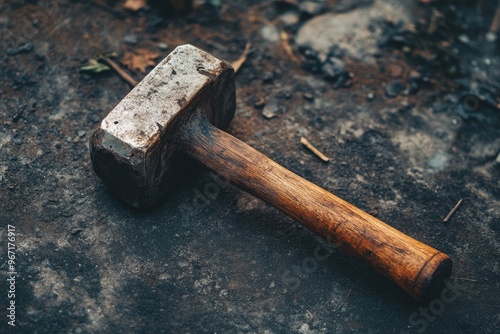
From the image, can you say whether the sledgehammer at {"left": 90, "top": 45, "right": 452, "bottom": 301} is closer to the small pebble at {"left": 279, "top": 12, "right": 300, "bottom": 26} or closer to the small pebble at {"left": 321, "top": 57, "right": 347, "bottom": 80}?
the small pebble at {"left": 321, "top": 57, "right": 347, "bottom": 80}

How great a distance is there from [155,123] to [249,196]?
907 mm

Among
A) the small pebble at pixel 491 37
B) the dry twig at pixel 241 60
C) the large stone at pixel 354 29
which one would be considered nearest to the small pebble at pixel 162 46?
the dry twig at pixel 241 60

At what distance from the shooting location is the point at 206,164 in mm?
3152

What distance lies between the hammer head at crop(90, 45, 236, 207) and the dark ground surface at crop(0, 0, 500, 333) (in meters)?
0.29

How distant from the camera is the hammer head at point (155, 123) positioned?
2.84 metres

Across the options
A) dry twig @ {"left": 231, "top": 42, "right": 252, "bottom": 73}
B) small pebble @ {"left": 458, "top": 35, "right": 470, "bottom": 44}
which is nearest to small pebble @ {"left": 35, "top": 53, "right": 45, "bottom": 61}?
dry twig @ {"left": 231, "top": 42, "right": 252, "bottom": 73}

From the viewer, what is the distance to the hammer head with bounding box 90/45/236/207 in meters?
2.84

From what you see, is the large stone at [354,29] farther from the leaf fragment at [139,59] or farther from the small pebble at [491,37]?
the leaf fragment at [139,59]

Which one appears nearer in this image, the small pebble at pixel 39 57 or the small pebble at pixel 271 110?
the small pebble at pixel 271 110

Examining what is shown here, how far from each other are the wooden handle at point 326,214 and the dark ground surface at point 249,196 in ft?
1.06

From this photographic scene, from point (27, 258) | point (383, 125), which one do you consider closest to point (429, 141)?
point (383, 125)

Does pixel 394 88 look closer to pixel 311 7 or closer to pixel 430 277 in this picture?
pixel 311 7

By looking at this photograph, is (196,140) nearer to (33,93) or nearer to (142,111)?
(142,111)

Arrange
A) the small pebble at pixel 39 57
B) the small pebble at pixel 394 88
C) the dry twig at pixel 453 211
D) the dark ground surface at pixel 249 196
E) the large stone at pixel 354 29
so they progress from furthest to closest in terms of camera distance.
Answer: the large stone at pixel 354 29
the small pebble at pixel 394 88
the small pebble at pixel 39 57
the dry twig at pixel 453 211
the dark ground surface at pixel 249 196
